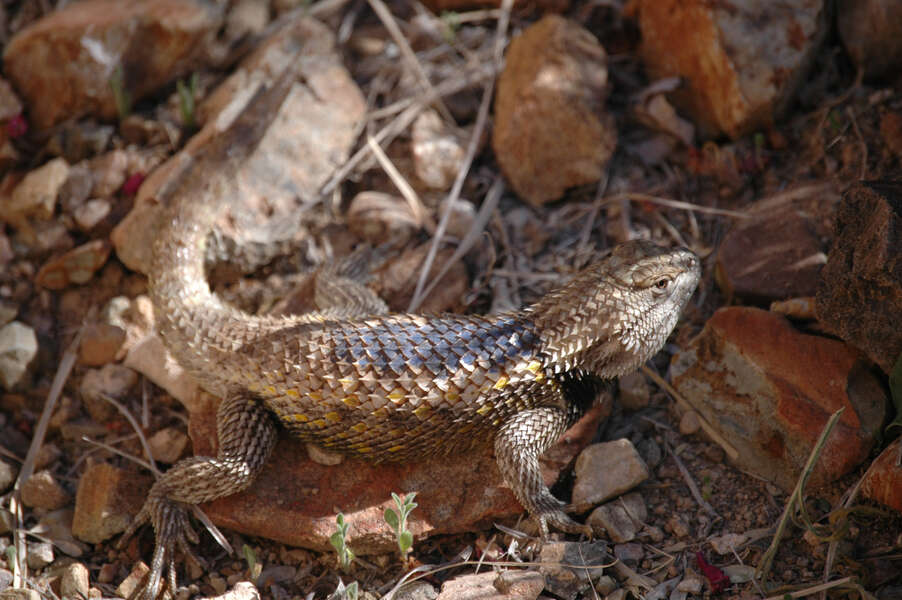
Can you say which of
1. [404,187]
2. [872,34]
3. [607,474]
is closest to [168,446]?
[404,187]

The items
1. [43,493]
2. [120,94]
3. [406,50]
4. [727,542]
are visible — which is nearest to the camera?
[727,542]

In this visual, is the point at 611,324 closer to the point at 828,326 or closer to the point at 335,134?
the point at 828,326

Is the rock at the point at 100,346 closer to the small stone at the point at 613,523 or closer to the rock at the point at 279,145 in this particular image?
the rock at the point at 279,145

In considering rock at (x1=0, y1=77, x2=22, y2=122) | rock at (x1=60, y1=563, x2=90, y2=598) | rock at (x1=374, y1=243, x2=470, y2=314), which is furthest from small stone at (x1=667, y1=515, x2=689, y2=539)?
rock at (x1=0, y1=77, x2=22, y2=122)

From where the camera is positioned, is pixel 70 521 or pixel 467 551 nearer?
pixel 467 551

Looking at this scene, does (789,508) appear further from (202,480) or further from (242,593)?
(202,480)

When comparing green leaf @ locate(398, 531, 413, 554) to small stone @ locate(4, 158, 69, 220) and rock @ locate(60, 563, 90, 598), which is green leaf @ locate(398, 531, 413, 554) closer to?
rock @ locate(60, 563, 90, 598)

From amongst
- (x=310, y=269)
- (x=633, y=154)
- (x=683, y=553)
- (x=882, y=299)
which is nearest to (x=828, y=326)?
(x=882, y=299)
